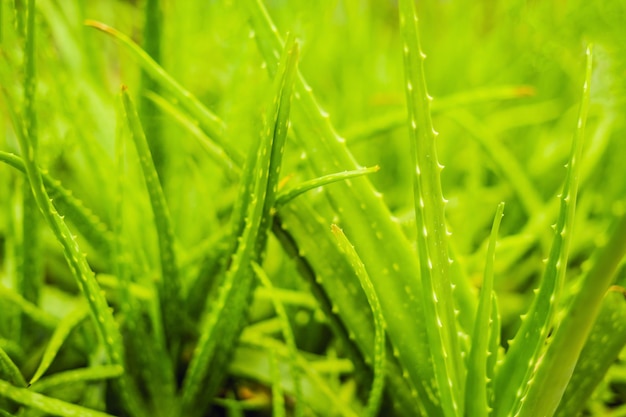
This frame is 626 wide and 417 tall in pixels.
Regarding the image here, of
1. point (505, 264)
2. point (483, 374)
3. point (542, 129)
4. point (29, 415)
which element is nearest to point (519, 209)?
point (505, 264)

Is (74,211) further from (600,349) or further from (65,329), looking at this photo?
(600,349)

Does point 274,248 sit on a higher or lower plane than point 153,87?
lower

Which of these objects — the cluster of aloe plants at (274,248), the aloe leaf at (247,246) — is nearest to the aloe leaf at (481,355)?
the cluster of aloe plants at (274,248)

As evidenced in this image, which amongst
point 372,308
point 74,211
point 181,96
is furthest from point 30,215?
point 372,308

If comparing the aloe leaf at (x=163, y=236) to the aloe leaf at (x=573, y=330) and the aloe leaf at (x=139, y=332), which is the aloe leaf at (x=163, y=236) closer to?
the aloe leaf at (x=139, y=332)

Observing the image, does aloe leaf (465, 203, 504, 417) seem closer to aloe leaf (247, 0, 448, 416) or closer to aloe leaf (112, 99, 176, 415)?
aloe leaf (247, 0, 448, 416)

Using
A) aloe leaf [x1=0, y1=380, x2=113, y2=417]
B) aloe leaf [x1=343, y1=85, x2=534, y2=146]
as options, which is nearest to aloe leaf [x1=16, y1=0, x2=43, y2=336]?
aloe leaf [x1=0, y1=380, x2=113, y2=417]

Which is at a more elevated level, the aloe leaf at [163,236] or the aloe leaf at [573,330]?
the aloe leaf at [163,236]
